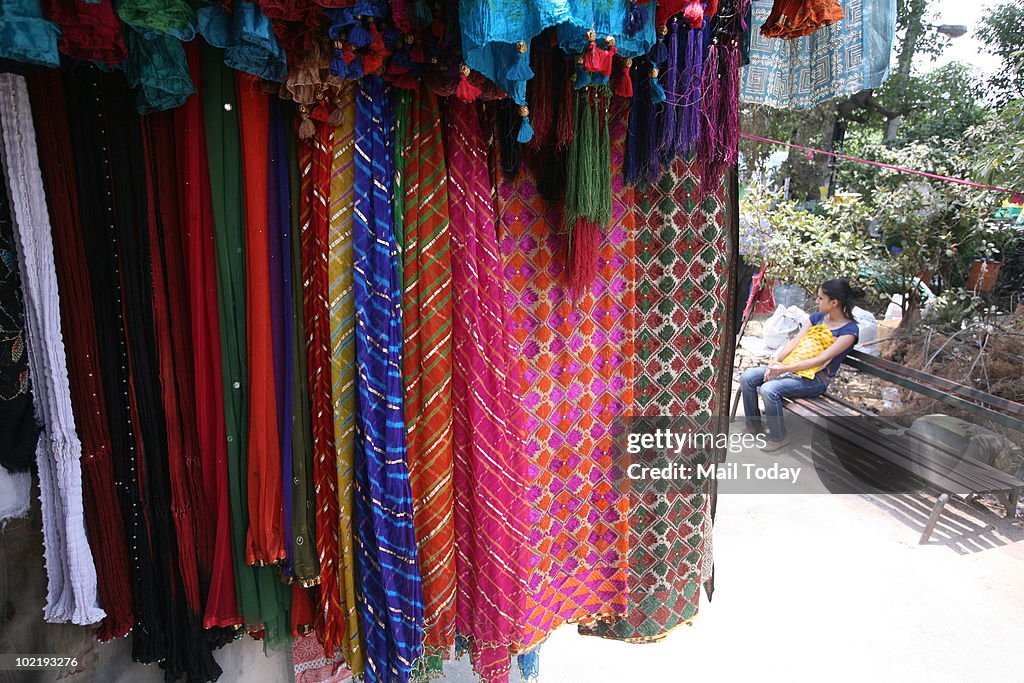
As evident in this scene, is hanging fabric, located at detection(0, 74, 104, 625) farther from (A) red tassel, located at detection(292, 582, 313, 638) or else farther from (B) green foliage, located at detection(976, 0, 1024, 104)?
(B) green foliage, located at detection(976, 0, 1024, 104)

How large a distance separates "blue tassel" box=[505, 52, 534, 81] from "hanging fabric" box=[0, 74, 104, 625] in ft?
2.47

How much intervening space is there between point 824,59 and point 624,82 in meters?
0.72

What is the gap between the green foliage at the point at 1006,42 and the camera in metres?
4.33

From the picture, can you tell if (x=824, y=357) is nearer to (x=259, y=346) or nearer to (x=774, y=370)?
(x=774, y=370)

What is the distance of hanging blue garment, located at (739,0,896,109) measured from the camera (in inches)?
52.7

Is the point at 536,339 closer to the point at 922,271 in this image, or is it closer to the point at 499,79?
the point at 499,79

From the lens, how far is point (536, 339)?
52.0 inches

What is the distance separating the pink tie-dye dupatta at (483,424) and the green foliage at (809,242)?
4638 millimetres

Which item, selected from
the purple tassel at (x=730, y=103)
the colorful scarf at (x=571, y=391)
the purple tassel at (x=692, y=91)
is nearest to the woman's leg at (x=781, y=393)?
the colorful scarf at (x=571, y=391)

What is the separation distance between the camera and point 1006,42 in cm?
456

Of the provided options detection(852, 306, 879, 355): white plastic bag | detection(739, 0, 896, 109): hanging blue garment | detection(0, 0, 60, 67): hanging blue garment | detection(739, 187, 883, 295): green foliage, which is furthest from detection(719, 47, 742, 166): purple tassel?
detection(852, 306, 879, 355): white plastic bag

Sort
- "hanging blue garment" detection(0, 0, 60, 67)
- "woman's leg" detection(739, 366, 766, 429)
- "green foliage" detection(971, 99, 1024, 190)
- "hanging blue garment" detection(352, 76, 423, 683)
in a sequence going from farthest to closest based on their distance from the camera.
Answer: "woman's leg" detection(739, 366, 766, 429), "green foliage" detection(971, 99, 1024, 190), "hanging blue garment" detection(352, 76, 423, 683), "hanging blue garment" detection(0, 0, 60, 67)

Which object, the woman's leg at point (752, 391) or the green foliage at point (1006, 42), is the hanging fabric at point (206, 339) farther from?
the green foliage at point (1006, 42)

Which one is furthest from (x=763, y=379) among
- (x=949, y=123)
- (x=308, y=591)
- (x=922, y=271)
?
(x=308, y=591)
